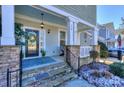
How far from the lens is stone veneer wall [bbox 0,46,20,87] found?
12.3ft

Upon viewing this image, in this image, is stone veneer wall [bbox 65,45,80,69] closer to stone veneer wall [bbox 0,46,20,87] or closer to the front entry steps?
the front entry steps

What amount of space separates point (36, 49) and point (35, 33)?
900 mm

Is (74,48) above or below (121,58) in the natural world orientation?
above

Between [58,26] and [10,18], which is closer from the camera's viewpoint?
[10,18]

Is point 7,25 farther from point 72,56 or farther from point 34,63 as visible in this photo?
point 72,56

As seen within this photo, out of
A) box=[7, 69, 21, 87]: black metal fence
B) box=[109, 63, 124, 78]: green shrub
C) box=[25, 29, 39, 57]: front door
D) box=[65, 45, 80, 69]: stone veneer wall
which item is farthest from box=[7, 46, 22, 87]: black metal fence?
box=[109, 63, 124, 78]: green shrub

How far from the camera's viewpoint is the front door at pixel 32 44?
8.05m

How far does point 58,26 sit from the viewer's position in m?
10.2

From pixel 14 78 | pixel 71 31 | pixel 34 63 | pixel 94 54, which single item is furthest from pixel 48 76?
pixel 94 54

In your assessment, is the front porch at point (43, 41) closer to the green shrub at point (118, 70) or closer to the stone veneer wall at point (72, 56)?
the stone veneer wall at point (72, 56)

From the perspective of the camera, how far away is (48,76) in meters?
5.32

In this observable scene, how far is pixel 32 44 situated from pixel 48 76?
11.3 feet
